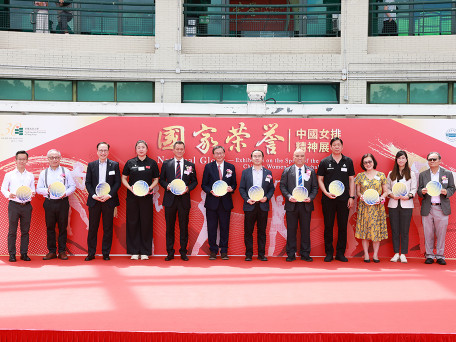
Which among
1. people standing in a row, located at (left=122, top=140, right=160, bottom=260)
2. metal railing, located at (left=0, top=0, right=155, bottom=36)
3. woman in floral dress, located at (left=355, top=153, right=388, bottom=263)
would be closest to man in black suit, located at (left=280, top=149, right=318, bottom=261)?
woman in floral dress, located at (left=355, top=153, right=388, bottom=263)

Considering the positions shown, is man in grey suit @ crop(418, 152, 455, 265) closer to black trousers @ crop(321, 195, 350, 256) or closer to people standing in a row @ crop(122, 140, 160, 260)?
black trousers @ crop(321, 195, 350, 256)

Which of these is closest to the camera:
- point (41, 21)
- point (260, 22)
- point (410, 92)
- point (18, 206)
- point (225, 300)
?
point (225, 300)

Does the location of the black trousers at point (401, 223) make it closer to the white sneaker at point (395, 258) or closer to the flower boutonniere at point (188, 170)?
the white sneaker at point (395, 258)

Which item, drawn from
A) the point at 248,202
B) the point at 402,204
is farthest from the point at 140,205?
the point at 402,204

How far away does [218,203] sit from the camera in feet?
18.7

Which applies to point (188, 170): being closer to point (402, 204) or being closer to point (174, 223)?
point (174, 223)

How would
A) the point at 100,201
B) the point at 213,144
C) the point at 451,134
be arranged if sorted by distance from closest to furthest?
the point at 100,201
the point at 451,134
the point at 213,144

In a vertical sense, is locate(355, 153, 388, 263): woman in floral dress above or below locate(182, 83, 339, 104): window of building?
below

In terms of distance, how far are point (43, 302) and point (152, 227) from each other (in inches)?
88.9

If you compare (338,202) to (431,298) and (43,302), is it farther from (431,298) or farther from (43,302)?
(43,302)

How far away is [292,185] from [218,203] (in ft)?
3.24

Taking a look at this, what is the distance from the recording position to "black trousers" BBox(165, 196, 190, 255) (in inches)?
223

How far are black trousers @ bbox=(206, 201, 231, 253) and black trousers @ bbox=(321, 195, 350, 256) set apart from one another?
1.27 meters

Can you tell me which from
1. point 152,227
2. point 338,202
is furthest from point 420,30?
point 152,227
